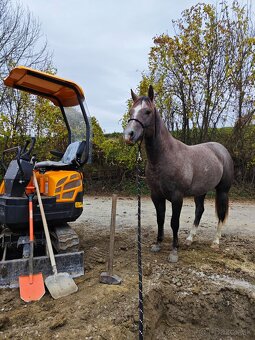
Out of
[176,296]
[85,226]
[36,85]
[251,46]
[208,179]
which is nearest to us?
[176,296]

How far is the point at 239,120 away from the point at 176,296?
994 centimetres

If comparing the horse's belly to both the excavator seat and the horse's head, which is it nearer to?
the horse's head

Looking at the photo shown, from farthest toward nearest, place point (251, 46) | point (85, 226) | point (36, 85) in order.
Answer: point (251, 46)
point (85, 226)
point (36, 85)

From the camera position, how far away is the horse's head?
3.60 metres

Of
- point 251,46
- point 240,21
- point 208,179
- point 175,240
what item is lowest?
point 175,240

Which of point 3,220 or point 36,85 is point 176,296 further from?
point 36,85

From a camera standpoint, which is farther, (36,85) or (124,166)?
(124,166)

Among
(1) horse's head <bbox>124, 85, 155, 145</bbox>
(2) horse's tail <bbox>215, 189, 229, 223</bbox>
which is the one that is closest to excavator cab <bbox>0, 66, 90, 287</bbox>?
(1) horse's head <bbox>124, 85, 155, 145</bbox>

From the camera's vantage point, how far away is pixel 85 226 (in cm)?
612

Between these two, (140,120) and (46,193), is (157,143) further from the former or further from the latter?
(46,193)

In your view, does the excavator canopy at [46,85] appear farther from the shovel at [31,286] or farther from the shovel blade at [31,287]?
the shovel blade at [31,287]

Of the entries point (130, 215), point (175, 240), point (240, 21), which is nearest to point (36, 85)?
point (175, 240)

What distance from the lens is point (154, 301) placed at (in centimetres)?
326

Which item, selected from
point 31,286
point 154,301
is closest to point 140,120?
point 154,301
